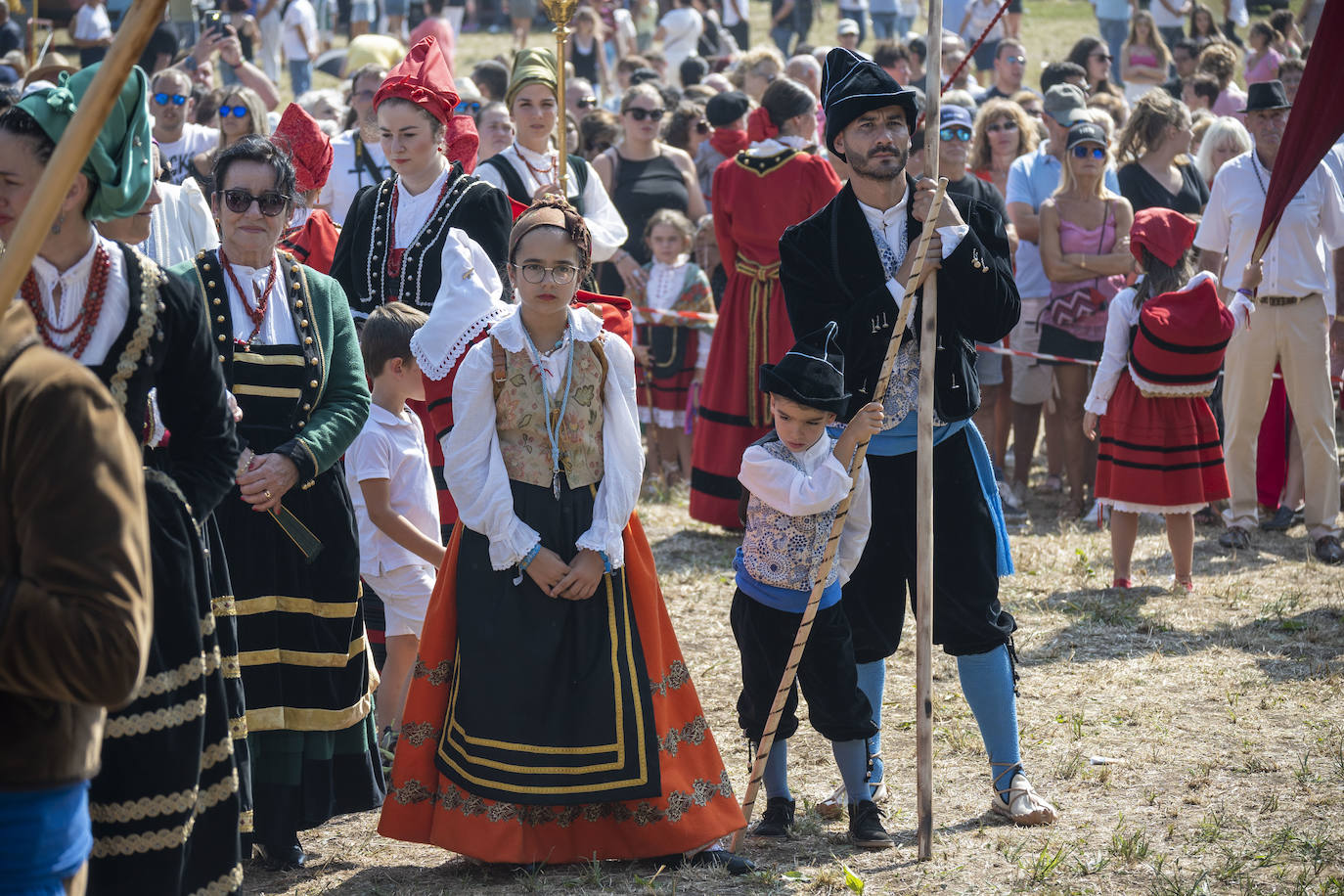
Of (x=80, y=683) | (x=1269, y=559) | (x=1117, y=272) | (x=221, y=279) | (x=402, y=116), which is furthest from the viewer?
(x=1117, y=272)

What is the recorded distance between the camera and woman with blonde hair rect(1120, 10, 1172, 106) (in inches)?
579

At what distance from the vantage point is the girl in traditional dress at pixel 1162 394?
707 centimetres

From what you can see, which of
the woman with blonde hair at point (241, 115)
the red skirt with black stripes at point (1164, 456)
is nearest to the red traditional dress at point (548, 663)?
the red skirt with black stripes at point (1164, 456)

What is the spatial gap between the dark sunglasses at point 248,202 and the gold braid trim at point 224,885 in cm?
192

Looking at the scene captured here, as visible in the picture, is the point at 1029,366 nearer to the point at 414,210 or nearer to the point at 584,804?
the point at 414,210

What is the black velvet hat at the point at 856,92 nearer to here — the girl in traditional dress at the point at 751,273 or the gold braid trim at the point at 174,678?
the gold braid trim at the point at 174,678

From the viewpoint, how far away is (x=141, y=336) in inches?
117

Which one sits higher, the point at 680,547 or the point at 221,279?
the point at 221,279

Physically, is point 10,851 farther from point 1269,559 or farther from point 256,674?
point 1269,559

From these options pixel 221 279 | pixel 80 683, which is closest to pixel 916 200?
pixel 221 279

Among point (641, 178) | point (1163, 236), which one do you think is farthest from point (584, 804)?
point (641, 178)

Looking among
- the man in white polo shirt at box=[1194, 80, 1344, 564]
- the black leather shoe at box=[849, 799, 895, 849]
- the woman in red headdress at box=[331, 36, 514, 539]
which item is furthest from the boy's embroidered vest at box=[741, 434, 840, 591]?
the man in white polo shirt at box=[1194, 80, 1344, 564]

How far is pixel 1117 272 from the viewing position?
8.48 m

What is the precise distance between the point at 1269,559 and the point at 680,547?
10.5 ft
